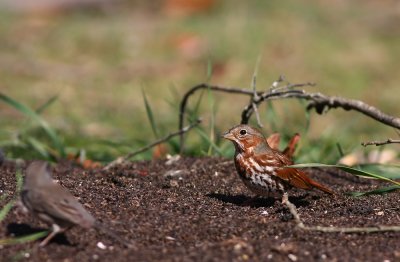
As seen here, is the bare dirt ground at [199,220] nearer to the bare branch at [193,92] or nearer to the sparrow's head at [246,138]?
the sparrow's head at [246,138]

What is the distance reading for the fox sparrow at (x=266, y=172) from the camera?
579cm

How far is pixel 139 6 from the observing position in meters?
16.8

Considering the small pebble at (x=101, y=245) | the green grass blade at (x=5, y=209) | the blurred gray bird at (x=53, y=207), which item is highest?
the blurred gray bird at (x=53, y=207)

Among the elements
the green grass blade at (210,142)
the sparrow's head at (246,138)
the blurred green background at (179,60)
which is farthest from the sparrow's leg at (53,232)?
the blurred green background at (179,60)

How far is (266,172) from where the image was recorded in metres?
5.88

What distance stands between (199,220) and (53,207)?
0.98 meters

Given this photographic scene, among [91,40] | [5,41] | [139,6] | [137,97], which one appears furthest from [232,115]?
[139,6]

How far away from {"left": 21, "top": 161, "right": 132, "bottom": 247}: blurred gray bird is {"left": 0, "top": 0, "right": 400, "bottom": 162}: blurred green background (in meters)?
4.04

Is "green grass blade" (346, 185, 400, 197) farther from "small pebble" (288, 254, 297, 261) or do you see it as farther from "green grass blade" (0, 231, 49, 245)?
"green grass blade" (0, 231, 49, 245)

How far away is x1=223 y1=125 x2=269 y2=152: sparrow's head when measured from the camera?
242 inches

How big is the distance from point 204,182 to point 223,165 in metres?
0.51

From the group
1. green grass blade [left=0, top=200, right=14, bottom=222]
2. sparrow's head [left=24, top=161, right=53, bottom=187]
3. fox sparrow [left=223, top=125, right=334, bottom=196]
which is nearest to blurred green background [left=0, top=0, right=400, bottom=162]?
fox sparrow [left=223, top=125, right=334, bottom=196]

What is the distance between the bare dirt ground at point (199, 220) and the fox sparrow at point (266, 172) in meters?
0.10

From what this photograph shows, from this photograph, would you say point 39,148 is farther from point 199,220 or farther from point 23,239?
point 23,239
